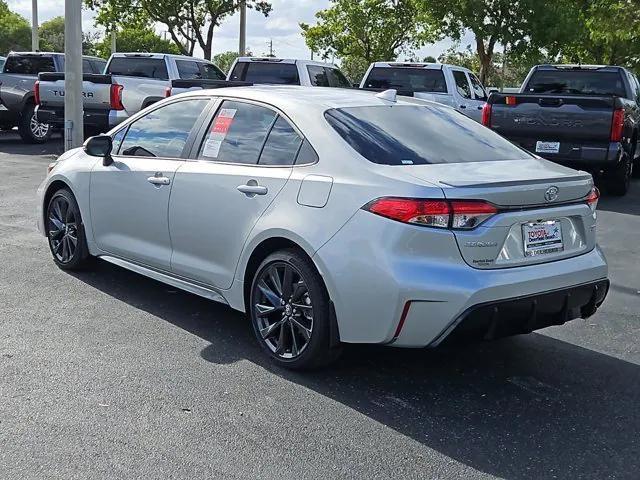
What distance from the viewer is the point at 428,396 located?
431 centimetres

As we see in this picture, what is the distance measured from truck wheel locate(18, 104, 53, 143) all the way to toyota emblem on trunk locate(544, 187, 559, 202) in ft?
48.1

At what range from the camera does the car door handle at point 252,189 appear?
183 inches

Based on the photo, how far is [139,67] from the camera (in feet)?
52.4

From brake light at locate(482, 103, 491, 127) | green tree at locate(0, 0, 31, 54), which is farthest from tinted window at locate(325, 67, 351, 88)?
green tree at locate(0, 0, 31, 54)

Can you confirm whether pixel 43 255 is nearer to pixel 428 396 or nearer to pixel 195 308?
pixel 195 308

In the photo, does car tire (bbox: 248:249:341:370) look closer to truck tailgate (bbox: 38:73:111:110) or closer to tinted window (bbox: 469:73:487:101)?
truck tailgate (bbox: 38:73:111:110)

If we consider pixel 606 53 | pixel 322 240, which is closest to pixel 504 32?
pixel 606 53

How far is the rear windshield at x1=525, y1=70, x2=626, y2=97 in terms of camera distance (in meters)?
12.9

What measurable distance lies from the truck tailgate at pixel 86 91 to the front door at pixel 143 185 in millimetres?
9137

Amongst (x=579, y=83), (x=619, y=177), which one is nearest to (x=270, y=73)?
(x=579, y=83)

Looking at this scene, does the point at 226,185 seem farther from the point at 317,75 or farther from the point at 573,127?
the point at 317,75

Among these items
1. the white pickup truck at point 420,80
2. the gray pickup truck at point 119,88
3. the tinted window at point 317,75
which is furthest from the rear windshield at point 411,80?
the gray pickup truck at point 119,88

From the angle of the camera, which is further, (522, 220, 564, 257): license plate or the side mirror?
the side mirror

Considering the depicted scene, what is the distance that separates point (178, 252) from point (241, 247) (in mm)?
695
